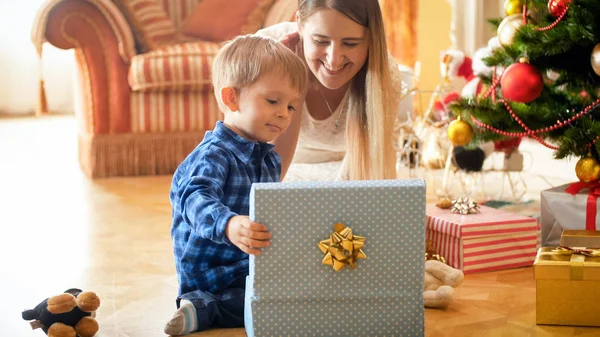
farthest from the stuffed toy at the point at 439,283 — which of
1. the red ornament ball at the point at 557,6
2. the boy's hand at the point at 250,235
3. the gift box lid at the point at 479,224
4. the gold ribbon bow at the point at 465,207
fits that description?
the red ornament ball at the point at 557,6

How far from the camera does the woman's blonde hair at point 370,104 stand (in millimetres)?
1937

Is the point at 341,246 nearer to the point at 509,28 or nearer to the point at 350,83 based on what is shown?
the point at 350,83


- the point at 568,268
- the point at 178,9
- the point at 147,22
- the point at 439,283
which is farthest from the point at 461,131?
the point at 178,9

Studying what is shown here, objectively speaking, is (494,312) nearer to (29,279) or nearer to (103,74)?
(29,279)

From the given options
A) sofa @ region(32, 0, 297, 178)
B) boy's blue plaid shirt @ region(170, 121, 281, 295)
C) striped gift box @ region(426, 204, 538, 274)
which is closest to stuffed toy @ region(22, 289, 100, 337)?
boy's blue plaid shirt @ region(170, 121, 281, 295)

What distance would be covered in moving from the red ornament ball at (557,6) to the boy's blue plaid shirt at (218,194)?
0.86 meters

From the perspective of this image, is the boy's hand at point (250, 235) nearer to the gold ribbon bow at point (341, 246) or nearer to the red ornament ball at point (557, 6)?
the gold ribbon bow at point (341, 246)

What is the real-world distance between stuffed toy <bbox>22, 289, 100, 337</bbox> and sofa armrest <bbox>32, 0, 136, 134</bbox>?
2.07m

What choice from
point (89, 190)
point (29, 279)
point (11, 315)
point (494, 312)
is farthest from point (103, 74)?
point (494, 312)

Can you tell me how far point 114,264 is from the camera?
2127 mm

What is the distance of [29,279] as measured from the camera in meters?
1.99

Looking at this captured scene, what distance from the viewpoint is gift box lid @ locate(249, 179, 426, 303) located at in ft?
4.49

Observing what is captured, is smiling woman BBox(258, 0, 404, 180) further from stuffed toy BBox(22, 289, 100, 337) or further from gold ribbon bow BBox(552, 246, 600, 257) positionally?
stuffed toy BBox(22, 289, 100, 337)

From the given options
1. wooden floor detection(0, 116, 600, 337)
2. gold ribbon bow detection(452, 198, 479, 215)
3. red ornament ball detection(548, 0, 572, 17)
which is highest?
red ornament ball detection(548, 0, 572, 17)
